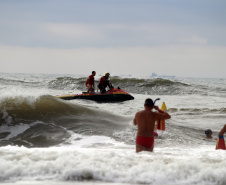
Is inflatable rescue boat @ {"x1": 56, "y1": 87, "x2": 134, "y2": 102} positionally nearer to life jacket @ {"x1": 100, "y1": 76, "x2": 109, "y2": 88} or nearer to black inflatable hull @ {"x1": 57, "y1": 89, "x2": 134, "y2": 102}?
black inflatable hull @ {"x1": 57, "y1": 89, "x2": 134, "y2": 102}

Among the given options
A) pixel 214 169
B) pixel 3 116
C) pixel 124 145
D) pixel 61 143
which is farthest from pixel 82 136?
pixel 214 169

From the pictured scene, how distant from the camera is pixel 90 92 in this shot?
18.6 meters

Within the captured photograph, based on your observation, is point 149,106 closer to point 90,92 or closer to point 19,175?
point 19,175

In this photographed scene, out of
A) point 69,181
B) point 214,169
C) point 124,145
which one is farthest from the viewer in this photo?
point 124,145

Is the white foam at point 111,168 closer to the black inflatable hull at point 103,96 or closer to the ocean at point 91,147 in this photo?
the ocean at point 91,147

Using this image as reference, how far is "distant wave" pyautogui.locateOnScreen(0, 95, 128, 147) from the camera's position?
8.55 m

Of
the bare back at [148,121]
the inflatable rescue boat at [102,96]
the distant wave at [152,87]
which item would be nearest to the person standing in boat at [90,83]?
the inflatable rescue boat at [102,96]

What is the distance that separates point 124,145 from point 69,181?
397cm

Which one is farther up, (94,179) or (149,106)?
(149,106)

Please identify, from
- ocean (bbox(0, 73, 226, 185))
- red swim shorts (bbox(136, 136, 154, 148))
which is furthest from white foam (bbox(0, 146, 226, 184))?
red swim shorts (bbox(136, 136, 154, 148))

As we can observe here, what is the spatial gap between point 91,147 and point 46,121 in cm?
295

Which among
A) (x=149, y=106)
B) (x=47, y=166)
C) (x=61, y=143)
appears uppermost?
(x=149, y=106)

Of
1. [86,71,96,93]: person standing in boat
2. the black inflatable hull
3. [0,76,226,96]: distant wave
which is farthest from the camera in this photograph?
[0,76,226,96]: distant wave

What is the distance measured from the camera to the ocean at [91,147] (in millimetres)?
4070
